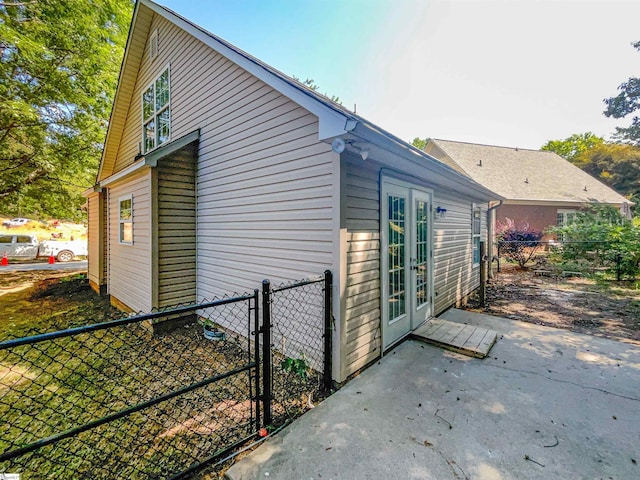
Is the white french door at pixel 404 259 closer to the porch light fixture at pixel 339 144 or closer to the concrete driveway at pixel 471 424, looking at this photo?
the concrete driveway at pixel 471 424

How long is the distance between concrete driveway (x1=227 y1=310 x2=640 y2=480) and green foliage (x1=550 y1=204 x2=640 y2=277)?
25.2 feet

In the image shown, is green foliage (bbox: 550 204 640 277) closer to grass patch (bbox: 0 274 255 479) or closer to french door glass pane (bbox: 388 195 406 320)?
french door glass pane (bbox: 388 195 406 320)

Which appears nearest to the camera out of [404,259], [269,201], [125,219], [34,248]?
[269,201]

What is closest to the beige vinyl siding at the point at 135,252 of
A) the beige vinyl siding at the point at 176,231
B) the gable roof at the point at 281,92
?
the beige vinyl siding at the point at 176,231

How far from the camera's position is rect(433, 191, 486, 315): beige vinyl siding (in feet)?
17.8

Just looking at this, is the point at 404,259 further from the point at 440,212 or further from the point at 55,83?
the point at 55,83

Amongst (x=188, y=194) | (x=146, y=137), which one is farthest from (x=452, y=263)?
(x=146, y=137)

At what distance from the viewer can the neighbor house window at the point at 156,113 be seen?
21.2ft

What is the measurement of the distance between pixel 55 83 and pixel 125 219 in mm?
7081

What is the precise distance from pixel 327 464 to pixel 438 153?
1917cm

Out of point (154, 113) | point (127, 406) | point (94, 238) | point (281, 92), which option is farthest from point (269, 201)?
point (94, 238)

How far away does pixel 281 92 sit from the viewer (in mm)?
3223

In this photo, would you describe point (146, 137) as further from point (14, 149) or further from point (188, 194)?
point (14, 149)

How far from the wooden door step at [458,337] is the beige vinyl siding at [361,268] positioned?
1.08 m
